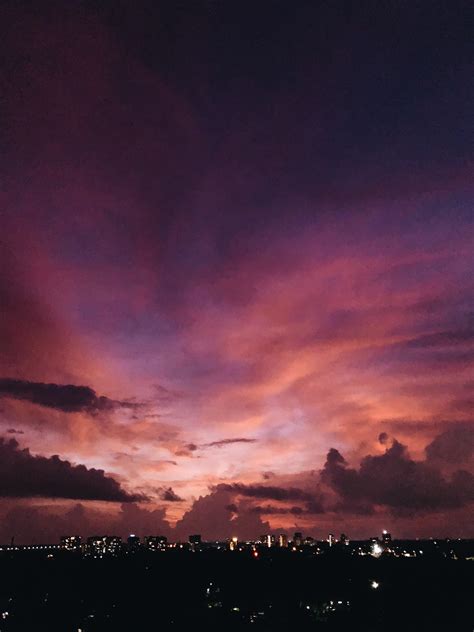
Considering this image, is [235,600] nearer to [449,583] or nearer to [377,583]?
[377,583]

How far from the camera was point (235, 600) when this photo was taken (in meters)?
155

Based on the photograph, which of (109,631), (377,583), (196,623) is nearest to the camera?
(109,631)

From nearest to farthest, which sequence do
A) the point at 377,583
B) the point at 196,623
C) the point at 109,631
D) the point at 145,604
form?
the point at 109,631
the point at 196,623
the point at 145,604
the point at 377,583

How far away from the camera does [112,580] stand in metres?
192

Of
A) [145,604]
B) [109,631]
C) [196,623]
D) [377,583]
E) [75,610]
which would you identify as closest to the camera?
[109,631]

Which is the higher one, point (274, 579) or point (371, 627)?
point (274, 579)

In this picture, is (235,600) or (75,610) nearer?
(75,610)

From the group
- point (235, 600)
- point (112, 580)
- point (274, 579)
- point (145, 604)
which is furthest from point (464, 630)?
point (112, 580)

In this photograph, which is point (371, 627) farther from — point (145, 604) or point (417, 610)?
point (145, 604)

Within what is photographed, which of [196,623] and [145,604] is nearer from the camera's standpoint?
[196,623]

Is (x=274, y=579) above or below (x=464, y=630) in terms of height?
above

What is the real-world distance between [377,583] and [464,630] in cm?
7964

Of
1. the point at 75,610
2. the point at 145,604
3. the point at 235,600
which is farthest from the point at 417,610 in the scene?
the point at 75,610

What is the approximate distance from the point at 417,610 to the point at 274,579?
204ft
